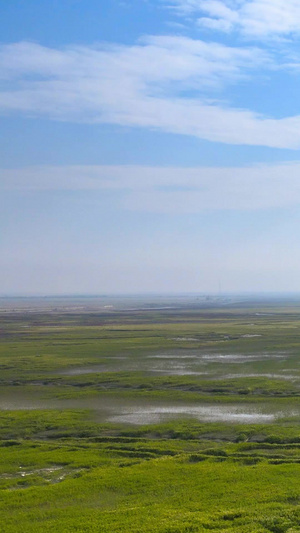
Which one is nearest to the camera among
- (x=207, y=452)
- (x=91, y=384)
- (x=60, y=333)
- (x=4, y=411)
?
(x=207, y=452)

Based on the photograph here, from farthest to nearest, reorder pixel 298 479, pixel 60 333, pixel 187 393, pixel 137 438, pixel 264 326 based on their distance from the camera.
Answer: pixel 264 326
pixel 60 333
pixel 187 393
pixel 137 438
pixel 298 479

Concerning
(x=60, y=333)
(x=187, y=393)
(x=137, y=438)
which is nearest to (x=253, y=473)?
(x=137, y=438)

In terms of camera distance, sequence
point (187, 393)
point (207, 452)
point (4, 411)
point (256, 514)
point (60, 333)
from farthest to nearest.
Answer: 1. point (60, 333)
2. point (187, 393)
3. point (4, 411)
4. point (207, 452)
5. point (256, 514)

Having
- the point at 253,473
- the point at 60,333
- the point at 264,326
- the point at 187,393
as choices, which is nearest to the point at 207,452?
the point at 253,473

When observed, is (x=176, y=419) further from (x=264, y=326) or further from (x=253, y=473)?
(x=264, y=326)

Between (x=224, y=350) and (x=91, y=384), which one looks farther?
(x=224, y=350)

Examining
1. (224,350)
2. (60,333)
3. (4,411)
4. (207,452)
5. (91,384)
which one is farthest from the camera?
(60,333)

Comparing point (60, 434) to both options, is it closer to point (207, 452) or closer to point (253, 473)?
point (207, 452)
